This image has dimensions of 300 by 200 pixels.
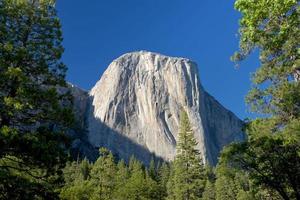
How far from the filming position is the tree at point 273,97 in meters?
11.8

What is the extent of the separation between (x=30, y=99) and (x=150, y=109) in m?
152

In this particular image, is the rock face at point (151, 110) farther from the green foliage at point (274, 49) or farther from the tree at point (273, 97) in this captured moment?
the green foliage at point (274, 49)

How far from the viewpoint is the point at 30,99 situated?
16672 millimetres

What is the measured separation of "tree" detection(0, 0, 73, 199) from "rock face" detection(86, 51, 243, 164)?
447 ft

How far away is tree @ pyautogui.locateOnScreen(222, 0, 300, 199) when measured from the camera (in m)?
11.8

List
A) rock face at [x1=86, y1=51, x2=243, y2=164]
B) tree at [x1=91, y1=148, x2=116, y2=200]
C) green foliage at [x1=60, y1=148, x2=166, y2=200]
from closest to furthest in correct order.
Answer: green foliage at [x1=60, y1=148, x2=166, y2=200]
tree at [x1=91, y1=148, x2=116, y2=200]
rock face at [x1=86, y1=51, x2=243, y2=164]

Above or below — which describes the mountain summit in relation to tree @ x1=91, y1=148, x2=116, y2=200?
above

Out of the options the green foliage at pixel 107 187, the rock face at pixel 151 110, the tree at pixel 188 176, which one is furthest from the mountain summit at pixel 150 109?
the tree at pixel 188 176

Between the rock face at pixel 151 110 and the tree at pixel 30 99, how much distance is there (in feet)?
447

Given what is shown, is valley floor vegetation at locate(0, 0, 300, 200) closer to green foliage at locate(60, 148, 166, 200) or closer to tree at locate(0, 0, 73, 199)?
tree at locate(0, 0, 73, 199)

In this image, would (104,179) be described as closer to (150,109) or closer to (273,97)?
(273,97)

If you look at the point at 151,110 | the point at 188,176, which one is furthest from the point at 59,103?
the point at 151,110

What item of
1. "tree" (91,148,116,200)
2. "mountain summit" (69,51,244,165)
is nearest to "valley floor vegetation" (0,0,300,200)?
"tree" (91,148,116,200)

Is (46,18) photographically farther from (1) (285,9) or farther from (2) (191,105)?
(2) (191,105)
